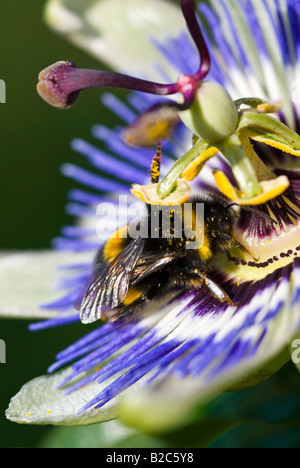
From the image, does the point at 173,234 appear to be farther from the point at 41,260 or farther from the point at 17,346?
the point at 17,346

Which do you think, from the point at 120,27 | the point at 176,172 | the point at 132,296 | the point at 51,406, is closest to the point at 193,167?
the point at 176,172

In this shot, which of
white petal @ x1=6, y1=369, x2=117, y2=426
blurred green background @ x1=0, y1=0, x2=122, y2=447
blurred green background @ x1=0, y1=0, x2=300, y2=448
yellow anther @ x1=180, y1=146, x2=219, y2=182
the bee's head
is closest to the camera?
white petal @ x1=6, y1=369, x2=117, y2=426

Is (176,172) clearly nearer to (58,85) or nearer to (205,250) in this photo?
(205,250)

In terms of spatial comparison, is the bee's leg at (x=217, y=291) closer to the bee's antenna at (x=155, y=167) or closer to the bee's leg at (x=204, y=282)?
the bee's leg at (x=204, y=282)

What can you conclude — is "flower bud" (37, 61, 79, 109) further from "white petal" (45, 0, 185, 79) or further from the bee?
"white petal" (45, 0, 185, 79)

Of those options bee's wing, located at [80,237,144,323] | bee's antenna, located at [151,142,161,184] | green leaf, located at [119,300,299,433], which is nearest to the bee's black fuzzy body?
bee's wing, located at [80,237,144,323]

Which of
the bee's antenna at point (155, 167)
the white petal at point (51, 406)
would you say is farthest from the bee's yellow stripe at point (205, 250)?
the white petal at point (51, 406)
